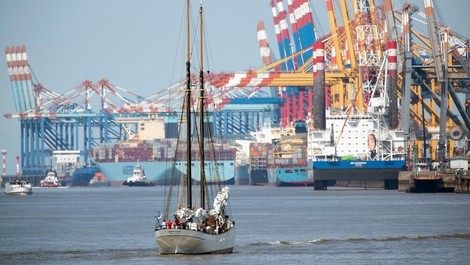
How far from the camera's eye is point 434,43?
13500 cm

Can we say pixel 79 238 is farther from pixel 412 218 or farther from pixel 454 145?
pixel 454 145

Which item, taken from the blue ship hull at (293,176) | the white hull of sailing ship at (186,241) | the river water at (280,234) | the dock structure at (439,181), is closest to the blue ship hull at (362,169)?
the dock structure at (439,181)

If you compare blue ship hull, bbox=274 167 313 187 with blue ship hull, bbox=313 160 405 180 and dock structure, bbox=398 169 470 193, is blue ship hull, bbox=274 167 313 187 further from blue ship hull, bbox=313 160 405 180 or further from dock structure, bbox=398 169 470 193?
dock structure, bbox=398 169 470 193

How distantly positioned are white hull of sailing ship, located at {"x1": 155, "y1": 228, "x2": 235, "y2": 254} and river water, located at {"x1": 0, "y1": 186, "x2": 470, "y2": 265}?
33 centimetres

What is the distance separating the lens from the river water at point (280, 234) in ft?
178

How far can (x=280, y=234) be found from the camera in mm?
67188

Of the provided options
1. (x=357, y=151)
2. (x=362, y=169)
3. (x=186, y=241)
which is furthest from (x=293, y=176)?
(x=186, y=241)

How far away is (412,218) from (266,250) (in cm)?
2324

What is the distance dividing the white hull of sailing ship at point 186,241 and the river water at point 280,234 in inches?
12.8

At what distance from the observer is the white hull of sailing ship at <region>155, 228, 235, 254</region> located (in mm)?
50438

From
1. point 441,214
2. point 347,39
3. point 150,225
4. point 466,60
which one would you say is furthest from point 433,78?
point 150,225

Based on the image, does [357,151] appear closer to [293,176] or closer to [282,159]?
[293,176]

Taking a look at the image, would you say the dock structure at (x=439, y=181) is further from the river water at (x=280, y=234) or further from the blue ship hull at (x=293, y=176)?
the blue ship hull at (x=293, y=176)

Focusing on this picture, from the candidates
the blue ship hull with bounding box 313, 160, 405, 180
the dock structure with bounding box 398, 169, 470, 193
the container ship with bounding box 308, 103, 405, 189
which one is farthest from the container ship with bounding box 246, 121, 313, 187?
the dock structure with bounding box 398, 169, 470, 193
